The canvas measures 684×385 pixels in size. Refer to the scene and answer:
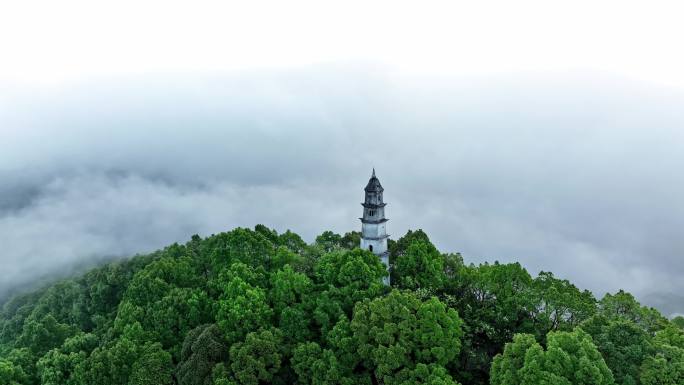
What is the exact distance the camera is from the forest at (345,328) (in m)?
35.8

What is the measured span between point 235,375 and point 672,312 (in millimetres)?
179451

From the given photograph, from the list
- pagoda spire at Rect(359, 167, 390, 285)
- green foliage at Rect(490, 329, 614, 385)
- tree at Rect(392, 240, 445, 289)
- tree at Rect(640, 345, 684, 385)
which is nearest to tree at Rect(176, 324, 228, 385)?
pagoda spire at Rect(359, 167, 390, 285)

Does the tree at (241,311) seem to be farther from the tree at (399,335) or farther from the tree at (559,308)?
the tree at (559,308)

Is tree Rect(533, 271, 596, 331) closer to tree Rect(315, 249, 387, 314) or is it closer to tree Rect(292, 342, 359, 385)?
tree Rect(315, 249, 387, 314)

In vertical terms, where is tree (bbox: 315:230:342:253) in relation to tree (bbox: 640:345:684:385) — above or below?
above

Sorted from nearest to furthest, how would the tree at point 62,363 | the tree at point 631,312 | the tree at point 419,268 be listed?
the tree at point 631,312 < the tree at point 62,363 < the tree at point 419,268

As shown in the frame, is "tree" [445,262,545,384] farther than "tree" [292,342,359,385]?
Yes

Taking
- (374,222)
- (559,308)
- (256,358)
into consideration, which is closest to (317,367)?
(256,358)

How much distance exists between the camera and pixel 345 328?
4091 cm

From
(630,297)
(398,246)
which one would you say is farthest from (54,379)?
(630,297)

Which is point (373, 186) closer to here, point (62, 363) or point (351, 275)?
point (351, 275)

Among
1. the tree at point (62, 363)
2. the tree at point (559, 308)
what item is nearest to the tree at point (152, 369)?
the tree at point (62, 363)

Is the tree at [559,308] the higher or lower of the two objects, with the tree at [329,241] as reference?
lower

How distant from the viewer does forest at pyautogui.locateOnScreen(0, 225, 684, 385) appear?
3581 centimetres
